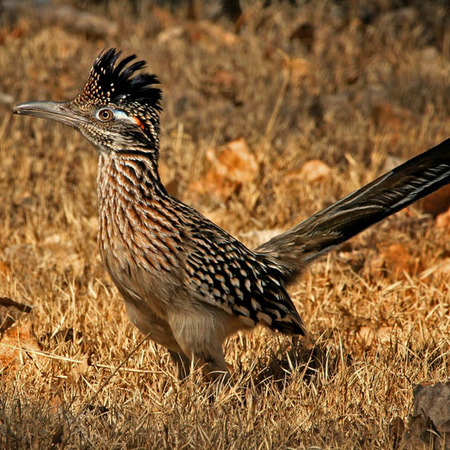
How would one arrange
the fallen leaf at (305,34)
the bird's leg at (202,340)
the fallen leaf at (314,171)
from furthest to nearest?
the fallen leaf at (305,34) → the fallen leaf at (314,171) → the bird's leg at (202,340)

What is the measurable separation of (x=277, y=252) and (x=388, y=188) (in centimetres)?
76

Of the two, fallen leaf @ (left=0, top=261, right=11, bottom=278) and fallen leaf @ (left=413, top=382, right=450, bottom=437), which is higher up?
fallen leaf @ (left=413, top=382, right=450, bottom=437)

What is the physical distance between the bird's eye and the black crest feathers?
46 millimetres

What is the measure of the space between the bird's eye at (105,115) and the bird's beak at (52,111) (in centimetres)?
12

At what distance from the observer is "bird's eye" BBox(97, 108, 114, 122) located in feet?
14.3

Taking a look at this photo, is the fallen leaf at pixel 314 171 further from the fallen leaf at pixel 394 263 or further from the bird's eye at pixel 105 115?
the bird's eye at pixel 105 115

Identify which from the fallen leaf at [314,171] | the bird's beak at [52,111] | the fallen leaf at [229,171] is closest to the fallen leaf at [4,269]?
the bird's beak at [52,111]

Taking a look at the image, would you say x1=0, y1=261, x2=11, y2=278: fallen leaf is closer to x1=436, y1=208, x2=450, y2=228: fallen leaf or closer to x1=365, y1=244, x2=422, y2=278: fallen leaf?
x1=365, y1=244, x2=422, y2=278: fallen leaf

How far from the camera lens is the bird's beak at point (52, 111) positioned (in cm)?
442

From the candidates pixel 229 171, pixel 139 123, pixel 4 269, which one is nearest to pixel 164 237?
pixel 139 123

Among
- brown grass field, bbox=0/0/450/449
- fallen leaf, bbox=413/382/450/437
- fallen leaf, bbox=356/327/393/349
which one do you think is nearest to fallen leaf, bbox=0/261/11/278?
brown grass field, bbox=0/0/450/449

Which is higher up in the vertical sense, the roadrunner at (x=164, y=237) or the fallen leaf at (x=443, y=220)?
the roadrunner at (x=164, y=237)

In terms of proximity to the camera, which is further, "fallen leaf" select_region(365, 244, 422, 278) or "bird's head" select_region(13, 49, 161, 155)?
"fallen leaf" select_region(365, 244, 422, 278)

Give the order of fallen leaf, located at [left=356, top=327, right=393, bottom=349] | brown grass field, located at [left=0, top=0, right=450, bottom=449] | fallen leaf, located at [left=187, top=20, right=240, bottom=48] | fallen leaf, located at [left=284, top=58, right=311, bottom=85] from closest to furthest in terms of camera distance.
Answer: brown grass field, located at [left=0, top=0, right=450, bottom=449] → fallen leaf, located at [left=356, top=327, right=393, bottom=349] → fallen leaf, located at [left=284, top=58, right=311, bottom=85] → fallen leaf, located at [left=187, top=20, right=240, bottom=48]
